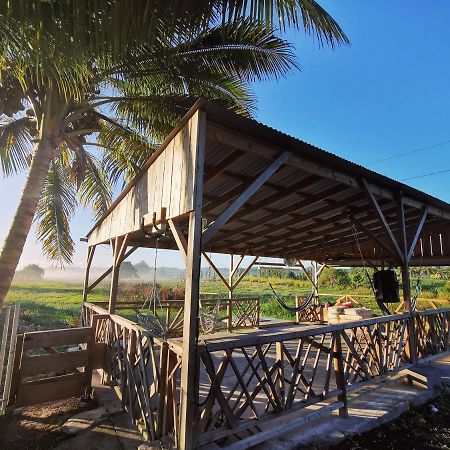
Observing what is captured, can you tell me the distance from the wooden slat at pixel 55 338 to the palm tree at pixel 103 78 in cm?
70

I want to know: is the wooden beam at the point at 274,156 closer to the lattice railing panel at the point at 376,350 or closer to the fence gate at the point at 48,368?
the lattice railing panel at the point at 376,350

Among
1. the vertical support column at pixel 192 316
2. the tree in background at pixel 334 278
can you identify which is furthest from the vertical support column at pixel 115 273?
the tree in background at pixel 334 278

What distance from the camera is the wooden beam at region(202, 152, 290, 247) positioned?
2596mm

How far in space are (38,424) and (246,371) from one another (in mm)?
2683

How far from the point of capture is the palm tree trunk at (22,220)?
4031 millimetres

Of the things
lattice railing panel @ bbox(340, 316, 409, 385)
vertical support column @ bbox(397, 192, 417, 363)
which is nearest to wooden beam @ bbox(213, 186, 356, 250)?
vertical support column @ bbox(397, 192, 417, 363)

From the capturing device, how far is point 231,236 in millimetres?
6957

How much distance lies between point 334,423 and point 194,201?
119 inches

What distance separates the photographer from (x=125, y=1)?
286 centimetres

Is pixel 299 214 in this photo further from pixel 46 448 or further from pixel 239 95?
pixel 46 448

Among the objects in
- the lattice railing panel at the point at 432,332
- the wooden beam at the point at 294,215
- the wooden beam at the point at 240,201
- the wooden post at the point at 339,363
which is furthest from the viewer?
the lattice railing panel at the point at 432,332

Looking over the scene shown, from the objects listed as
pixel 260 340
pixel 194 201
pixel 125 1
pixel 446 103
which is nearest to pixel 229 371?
pixel 260 340

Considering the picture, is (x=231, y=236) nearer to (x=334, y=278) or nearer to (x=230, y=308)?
(x=230, y=308)

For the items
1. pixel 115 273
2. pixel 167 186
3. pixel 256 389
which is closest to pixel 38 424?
pixel 115 273
